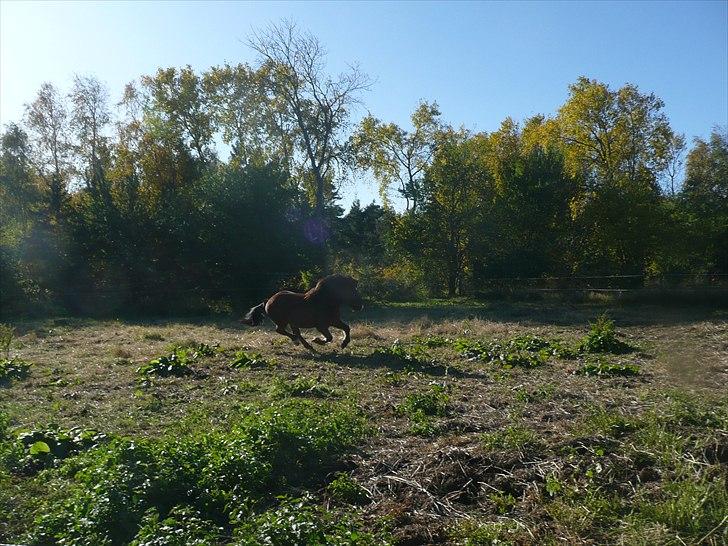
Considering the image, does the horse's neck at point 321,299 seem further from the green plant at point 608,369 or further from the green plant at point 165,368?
the green plant at point 608,369

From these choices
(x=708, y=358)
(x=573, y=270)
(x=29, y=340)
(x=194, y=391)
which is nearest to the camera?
(x=194, y=391)

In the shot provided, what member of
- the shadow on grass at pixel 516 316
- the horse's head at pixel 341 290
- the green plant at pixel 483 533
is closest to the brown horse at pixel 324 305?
the horse's head at pixel 341 290

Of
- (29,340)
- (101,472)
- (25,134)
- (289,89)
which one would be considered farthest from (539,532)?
Result: (25,134)

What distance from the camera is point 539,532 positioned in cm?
527

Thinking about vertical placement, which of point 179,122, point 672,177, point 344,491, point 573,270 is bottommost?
point 344,491

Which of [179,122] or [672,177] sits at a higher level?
[179,122]

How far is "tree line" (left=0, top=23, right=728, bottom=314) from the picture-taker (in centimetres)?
3331

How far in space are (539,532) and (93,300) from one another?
32.2 meters

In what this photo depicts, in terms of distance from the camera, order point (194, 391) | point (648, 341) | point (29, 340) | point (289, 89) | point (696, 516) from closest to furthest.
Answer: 1. point (696, 516)
2. point (194, 391)
3. point (648, 341)
4. point (29, 340)
5. point (289, 89)

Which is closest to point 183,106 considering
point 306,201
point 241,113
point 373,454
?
point 241,113

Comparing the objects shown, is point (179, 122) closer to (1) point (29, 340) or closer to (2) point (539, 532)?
(1) point (29, 340)

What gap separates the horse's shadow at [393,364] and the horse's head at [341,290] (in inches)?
52.7

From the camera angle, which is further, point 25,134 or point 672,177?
point 25,134

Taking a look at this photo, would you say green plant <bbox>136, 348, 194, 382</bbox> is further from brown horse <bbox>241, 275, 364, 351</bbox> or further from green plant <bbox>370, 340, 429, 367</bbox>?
green plant <bbox>370, 340, 429, 367</bbox>
